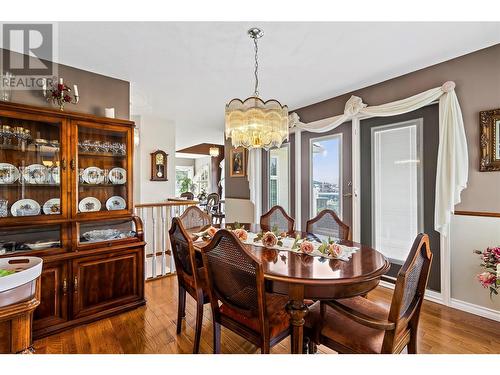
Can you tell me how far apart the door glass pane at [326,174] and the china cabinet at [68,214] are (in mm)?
2484

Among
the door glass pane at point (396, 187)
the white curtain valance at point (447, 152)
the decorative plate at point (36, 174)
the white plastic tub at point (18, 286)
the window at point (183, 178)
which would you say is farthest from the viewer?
the window at point (183, 178)

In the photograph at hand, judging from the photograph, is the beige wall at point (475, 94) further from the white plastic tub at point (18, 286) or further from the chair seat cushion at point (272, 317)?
the white plastic tub at point (18, 286)

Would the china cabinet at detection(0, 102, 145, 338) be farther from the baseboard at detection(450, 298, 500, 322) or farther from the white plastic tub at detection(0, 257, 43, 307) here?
the baseboard at detection(450, 298, 500, 322)

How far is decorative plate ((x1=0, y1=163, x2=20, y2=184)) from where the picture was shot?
2.05 m

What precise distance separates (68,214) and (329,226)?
2374 millimetres

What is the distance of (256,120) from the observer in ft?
6.82

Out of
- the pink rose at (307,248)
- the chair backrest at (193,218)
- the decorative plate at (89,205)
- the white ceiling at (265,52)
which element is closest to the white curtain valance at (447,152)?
the white ceiling at (265,52)

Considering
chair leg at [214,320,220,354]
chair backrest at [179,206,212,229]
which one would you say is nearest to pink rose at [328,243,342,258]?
chair leg at [214,320,220,354]

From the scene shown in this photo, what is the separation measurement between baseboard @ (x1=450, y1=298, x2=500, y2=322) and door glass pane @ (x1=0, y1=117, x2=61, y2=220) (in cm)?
374

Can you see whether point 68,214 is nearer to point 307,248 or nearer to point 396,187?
point 307,248

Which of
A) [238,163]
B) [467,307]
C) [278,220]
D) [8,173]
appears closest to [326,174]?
[278,220]

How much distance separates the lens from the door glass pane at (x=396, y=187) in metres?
2.79

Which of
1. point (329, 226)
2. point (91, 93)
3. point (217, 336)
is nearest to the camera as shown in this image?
point (217, 336)
